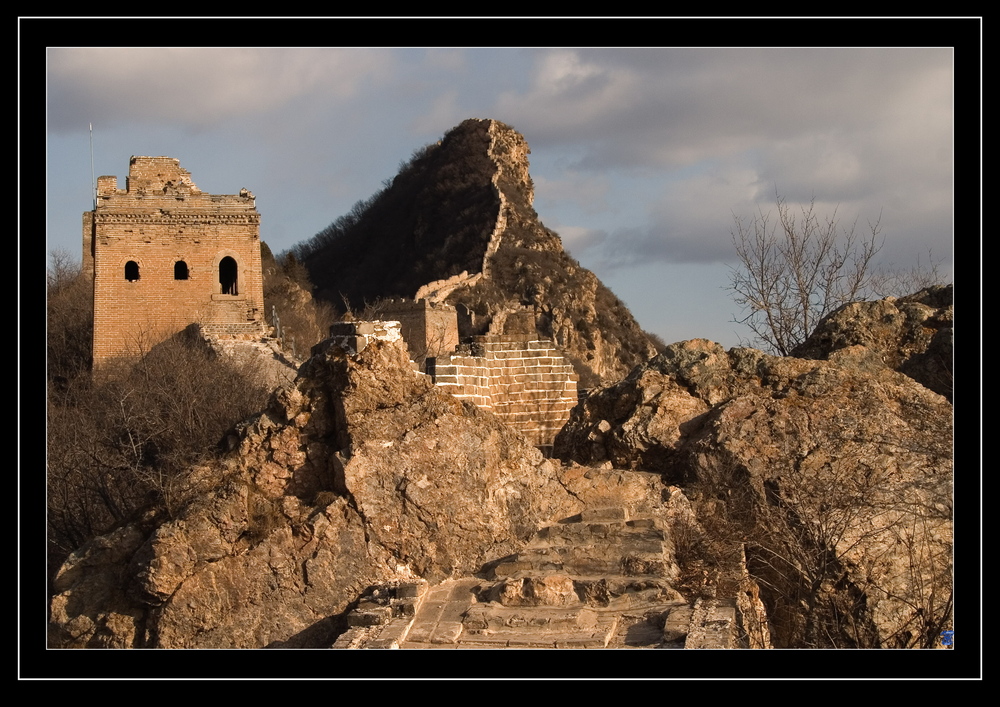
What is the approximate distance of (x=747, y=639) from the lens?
27.3ft

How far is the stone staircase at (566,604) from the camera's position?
8.29m

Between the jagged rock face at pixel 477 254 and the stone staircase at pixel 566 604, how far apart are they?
39.7 m

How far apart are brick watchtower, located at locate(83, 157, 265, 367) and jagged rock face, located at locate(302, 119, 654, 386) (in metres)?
17.3

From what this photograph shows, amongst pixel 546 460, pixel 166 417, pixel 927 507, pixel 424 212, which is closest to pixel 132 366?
pixel 166 417

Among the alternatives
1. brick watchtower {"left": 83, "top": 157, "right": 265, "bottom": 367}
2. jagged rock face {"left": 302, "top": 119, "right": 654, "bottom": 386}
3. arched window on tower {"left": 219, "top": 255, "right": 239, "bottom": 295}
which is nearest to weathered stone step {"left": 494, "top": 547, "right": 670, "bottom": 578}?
brick watchtower {"left": 83, "top": 157, "right": 265, "bottom": 367}

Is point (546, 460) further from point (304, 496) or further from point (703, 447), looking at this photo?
point (304, 496)

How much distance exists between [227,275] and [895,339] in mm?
24494

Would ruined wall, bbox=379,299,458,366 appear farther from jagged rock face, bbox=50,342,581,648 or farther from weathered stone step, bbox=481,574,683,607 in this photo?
weathered stone step, bbox=481,574,683,607

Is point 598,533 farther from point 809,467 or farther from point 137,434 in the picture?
point 137,434

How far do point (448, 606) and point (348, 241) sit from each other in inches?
2721

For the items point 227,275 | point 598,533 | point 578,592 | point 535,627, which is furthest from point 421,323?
point 535,627

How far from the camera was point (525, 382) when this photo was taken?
14.3 meters

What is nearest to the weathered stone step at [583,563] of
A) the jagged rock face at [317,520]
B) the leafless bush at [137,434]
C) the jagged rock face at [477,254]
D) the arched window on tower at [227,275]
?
the jagged rock face at [317,520]

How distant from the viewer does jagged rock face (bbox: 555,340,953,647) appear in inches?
384
